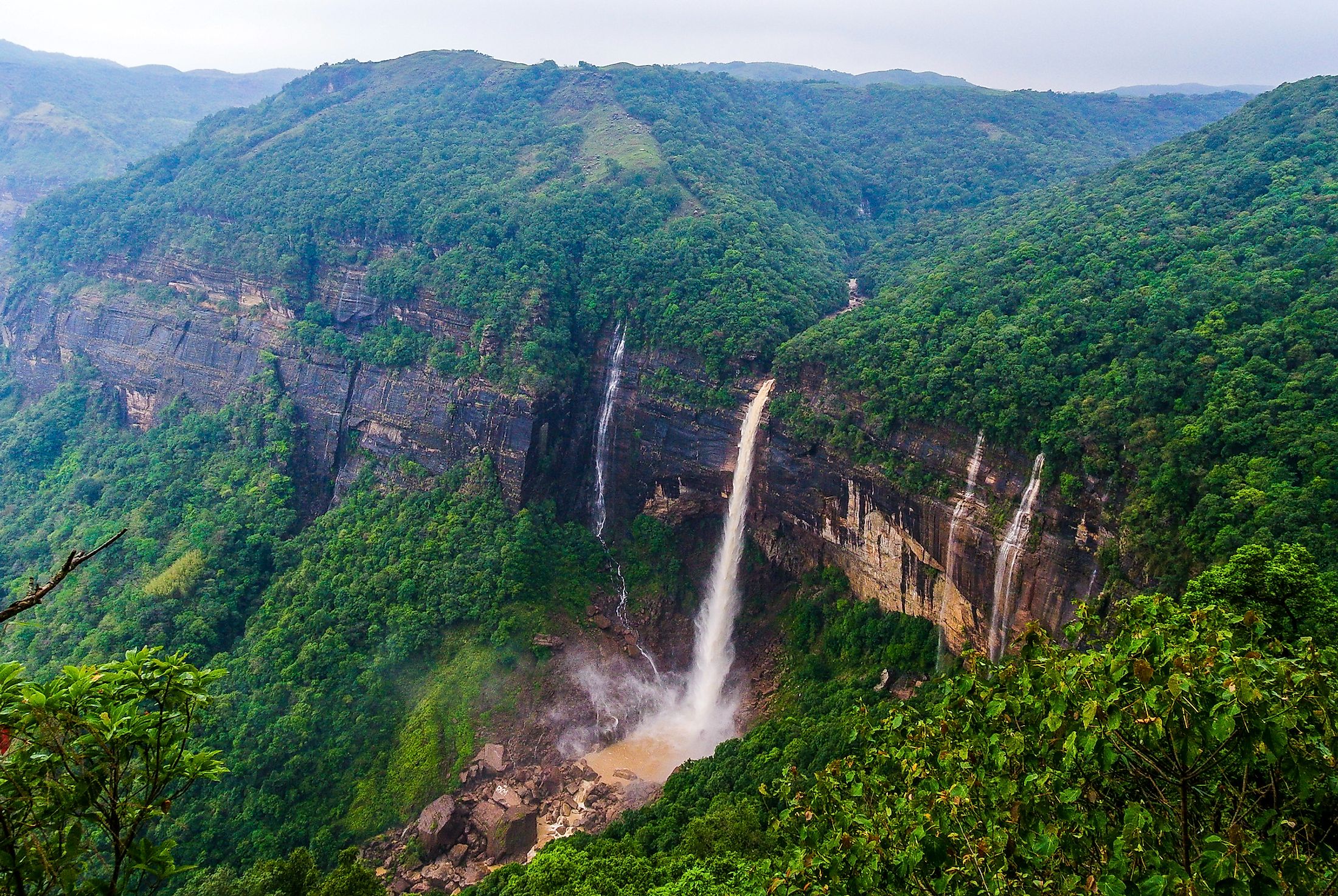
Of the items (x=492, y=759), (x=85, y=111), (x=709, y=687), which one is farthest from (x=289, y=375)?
(x=85, y=111)

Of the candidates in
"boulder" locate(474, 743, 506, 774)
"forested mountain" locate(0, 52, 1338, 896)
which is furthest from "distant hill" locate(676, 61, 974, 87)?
"boulder" locate(474, 743, 506, 774)

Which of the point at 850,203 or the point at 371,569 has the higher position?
the point at 850,203

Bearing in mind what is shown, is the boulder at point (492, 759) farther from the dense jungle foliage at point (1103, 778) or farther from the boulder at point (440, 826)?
the dense jungle foliage at point (1103, 778)

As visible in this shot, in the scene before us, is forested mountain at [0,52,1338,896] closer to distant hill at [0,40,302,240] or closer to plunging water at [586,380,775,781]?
plunging water at [586,380,775,781]

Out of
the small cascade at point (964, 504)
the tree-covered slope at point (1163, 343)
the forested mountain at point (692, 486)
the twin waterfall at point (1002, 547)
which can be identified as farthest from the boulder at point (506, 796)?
the tree-covered slope at point (1163, 343)

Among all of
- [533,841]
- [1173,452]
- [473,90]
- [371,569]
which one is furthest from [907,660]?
[473,90]

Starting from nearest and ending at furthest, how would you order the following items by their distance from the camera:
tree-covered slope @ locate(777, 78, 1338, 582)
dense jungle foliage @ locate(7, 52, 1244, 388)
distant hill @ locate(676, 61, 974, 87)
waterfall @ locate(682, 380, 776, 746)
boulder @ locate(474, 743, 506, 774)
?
tree-covered slope @ locate(777, 78, 1338, 582) → boulder @ locate(474, 743, 506, 774) → waterfall @ locate(682, 380, 776, 746) → dense jungle foliage @ locate(7, 52, 1244, 388) → distant hill @ locate(676, 61, 974, 87)

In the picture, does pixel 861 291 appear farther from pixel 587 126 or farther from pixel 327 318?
pixel 327 318
